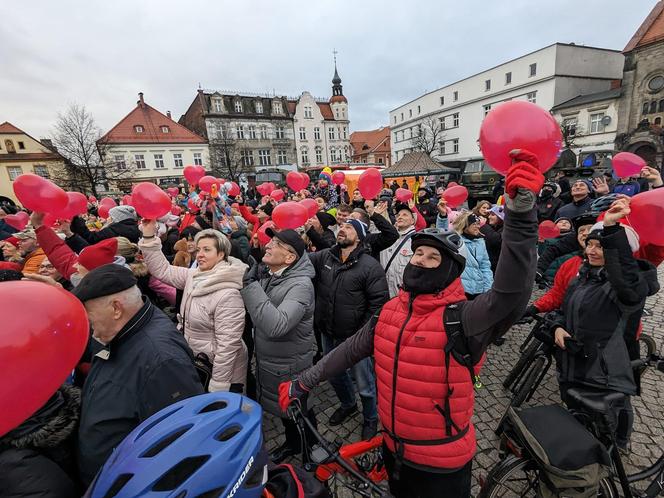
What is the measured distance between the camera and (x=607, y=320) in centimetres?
232

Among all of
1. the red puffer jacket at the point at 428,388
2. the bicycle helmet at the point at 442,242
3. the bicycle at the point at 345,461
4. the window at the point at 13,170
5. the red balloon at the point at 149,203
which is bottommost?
the bicycle at the point at 345,461

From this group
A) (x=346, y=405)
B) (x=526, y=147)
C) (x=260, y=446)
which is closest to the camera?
(x=260, y=446)

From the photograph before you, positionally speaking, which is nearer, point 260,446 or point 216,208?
point 260,446

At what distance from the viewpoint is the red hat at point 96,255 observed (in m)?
2.74

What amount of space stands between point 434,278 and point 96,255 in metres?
2.83

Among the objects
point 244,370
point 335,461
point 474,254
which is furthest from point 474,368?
point 474,254

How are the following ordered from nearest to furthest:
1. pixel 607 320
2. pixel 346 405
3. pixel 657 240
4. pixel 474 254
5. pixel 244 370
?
pixel 657 240
pixel 607 320
pixel 244 370
pixel 346 405
pixel 474 254

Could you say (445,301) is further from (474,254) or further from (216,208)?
(216,208)

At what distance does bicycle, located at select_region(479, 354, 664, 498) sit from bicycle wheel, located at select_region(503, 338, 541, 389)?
1.01m

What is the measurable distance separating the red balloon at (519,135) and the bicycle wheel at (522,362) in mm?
2552

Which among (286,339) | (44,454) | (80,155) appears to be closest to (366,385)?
(286,339)

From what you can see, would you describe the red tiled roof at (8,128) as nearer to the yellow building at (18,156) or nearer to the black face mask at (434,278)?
the yellow building at (18,156)

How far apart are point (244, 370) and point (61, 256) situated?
2568mm

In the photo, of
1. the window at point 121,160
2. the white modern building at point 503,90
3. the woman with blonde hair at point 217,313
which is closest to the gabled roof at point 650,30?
the white modern building at point 503,90
